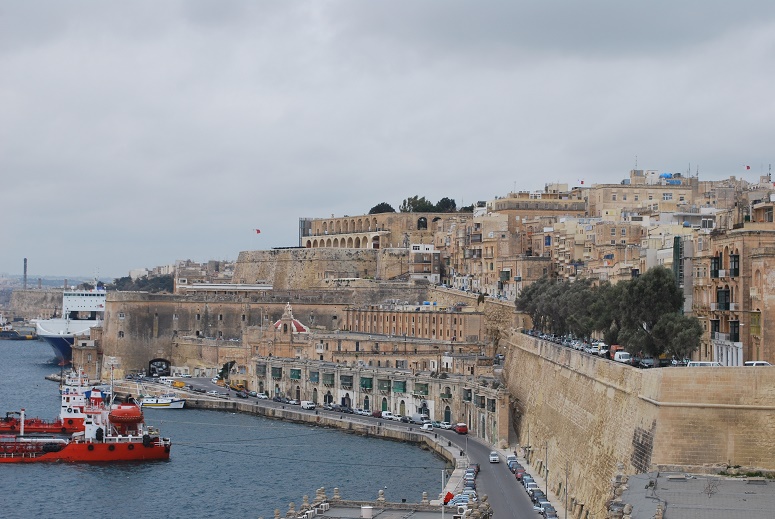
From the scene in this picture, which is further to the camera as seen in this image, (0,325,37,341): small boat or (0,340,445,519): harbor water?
(0,325,37,341): small boat

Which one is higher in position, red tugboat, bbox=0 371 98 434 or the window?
the window

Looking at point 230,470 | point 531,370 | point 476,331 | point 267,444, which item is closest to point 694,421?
point 531,370

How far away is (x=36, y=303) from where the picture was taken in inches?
7525

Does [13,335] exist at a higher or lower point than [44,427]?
higher

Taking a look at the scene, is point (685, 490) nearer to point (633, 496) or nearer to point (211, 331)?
point (633, 496)

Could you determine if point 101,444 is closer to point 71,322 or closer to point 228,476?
point 228,476

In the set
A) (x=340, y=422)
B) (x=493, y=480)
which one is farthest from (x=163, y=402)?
(x=493, y=480)

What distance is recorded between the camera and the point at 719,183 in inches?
3386

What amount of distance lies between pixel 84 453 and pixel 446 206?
67411mm

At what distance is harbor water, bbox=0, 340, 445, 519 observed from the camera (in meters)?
48.4

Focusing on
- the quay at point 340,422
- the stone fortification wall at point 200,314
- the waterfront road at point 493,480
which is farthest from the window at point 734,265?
the stone fortification wall at point 200,314

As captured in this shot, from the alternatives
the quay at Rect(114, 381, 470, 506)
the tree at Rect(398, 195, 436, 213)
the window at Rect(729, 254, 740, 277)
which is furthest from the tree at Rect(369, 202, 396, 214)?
the window at Rect(729, 254, 740, 277)

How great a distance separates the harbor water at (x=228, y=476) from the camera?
48406mm

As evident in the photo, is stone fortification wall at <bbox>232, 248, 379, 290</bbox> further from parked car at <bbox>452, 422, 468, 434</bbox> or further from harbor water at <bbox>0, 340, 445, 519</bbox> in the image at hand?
parked car at <bbox>452, 422, 468, 434</bbox>
